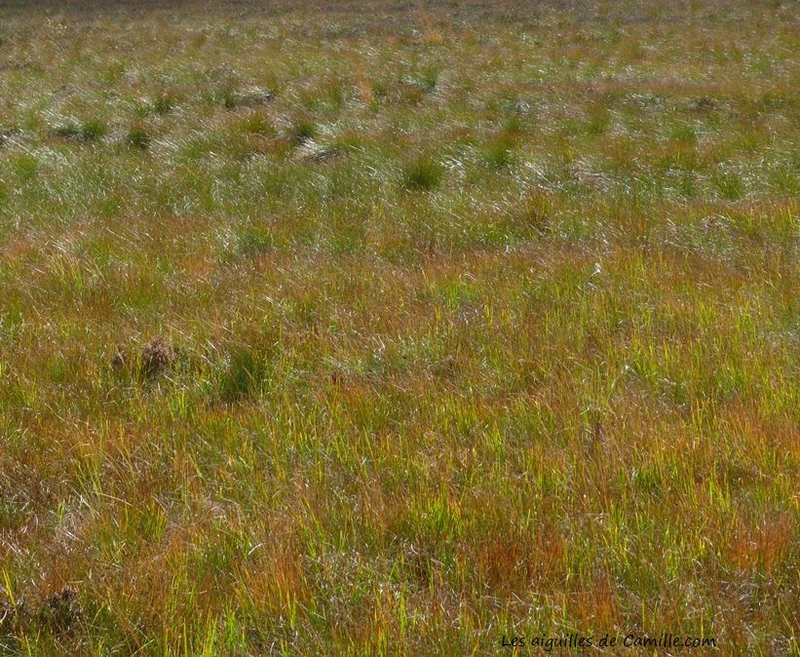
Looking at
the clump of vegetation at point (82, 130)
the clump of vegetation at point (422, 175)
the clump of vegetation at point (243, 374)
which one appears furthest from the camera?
the clump of vegetation at point (82, 130)

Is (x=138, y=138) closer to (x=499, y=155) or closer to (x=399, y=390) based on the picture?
(x=499, y=155)

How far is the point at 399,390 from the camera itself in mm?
4035

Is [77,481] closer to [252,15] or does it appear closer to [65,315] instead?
[65,315]

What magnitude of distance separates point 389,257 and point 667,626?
3829mm

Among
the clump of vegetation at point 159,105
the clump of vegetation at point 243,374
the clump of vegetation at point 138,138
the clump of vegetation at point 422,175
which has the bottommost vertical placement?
the clump of vegetation at point 243,374

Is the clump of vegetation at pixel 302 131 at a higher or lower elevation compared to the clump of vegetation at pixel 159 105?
lower

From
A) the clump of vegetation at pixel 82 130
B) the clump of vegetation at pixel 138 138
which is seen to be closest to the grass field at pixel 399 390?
the clump of vegetation at pixel 138 138

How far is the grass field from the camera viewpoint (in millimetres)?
2689

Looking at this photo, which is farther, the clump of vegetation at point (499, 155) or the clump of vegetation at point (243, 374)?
the clump of vegetation at point (499, 155)

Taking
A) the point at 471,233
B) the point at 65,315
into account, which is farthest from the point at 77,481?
the point at 471,233

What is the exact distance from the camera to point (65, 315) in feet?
16.8

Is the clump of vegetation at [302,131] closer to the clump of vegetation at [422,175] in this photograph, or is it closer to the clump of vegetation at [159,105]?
the clump of vegetation at [422,175]

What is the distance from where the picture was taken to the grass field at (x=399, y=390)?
8.82 ft

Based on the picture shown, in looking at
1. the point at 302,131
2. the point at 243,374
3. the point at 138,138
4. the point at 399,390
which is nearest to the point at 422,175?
the point at 302,131
